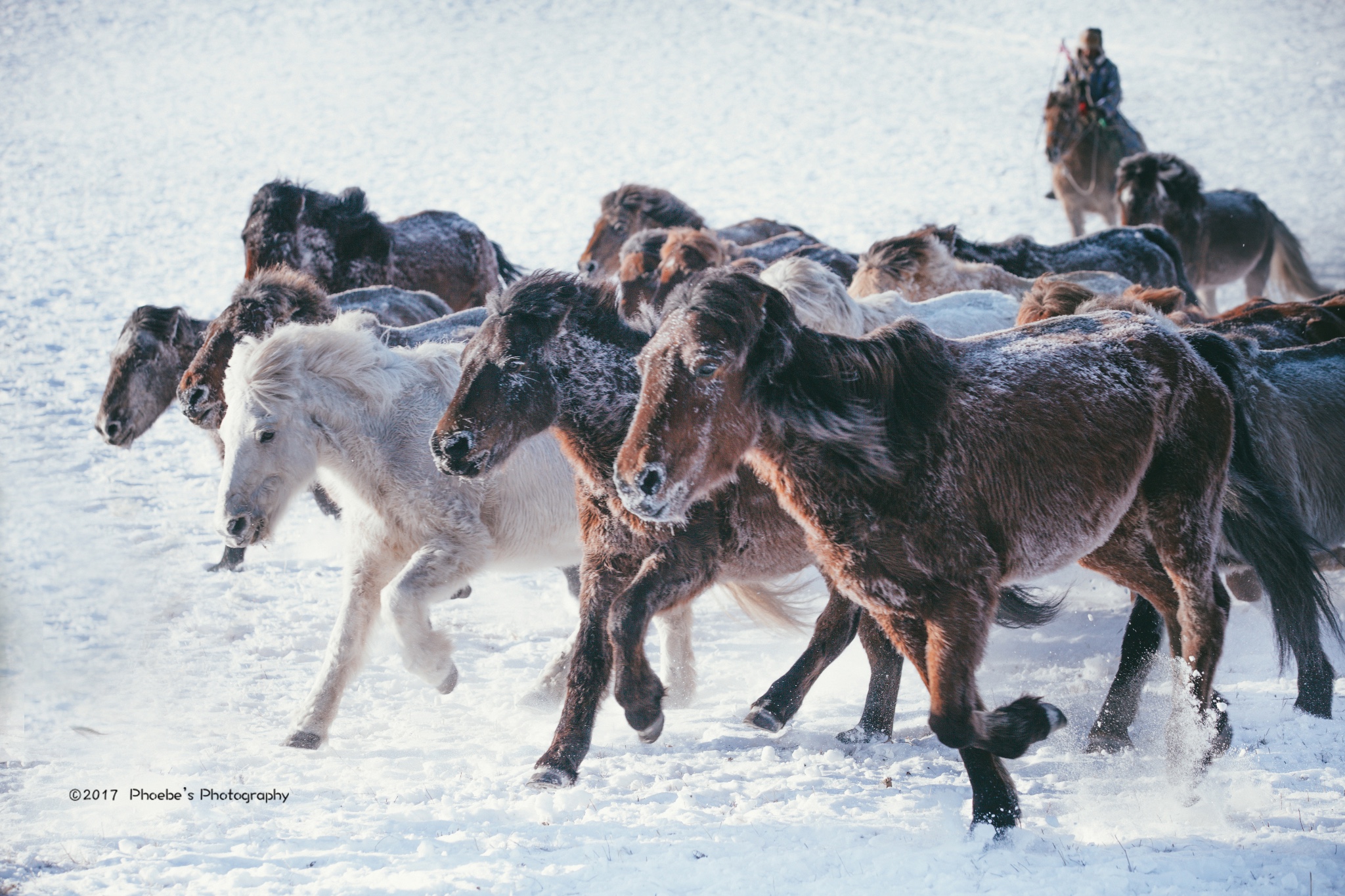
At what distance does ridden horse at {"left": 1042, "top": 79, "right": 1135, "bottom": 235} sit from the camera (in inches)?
577

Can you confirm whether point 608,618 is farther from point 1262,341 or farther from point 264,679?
point 1262,341

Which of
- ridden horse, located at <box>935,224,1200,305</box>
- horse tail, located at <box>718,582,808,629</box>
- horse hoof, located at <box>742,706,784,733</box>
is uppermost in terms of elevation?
ridden horse, located at <box>935,224,1200,305</box>

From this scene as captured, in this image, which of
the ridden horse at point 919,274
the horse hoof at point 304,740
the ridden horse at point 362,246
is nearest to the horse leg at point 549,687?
the horse hoof at point 304,740

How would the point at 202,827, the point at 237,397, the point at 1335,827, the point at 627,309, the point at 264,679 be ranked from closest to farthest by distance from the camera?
1. the point at 1335,827
2. the point at 202,827
3. the point at 237,397
4. the point at 264,679
5. the point at 627,309

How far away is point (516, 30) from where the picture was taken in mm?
29844

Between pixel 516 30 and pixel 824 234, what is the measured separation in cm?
1628

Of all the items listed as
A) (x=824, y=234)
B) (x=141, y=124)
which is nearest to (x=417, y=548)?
(x=824, y=234)

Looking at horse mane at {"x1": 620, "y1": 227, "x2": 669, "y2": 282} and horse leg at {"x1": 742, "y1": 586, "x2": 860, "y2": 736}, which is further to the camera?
horse mane at {"x1": 620, "y1": 227, "x2": 669, "y2": 282}

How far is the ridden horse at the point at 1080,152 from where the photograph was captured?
14.7 metres

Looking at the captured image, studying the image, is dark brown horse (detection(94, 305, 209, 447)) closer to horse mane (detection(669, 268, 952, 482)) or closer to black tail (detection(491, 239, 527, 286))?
black tail (detection(491, 239, 527, 286))

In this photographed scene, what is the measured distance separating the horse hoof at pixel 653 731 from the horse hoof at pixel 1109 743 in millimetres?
1738

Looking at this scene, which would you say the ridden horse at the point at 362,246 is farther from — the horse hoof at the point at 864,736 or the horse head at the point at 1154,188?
the horse head at the point at 1154,188

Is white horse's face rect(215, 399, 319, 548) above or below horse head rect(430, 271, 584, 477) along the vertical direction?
below

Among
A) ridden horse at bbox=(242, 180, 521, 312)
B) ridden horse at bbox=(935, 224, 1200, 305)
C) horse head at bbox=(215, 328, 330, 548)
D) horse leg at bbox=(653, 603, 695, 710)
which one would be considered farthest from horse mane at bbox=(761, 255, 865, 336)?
ridden horse at bbox=(242, 180, 521, 312)
